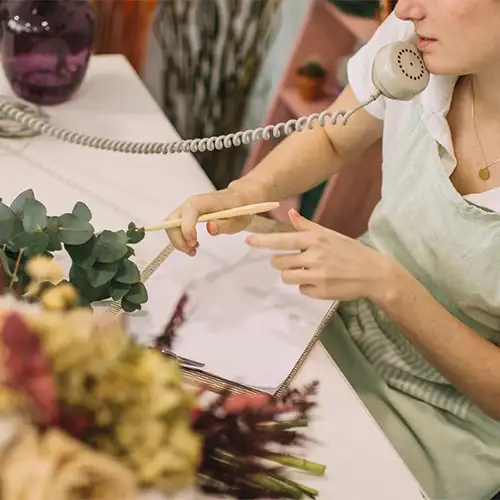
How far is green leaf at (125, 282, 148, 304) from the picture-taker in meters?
0.82

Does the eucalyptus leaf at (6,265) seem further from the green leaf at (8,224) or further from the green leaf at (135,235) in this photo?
the green leaf at (135,235)

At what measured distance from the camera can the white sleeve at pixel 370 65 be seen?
3.59 ft

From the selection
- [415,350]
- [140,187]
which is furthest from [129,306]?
[415,350]

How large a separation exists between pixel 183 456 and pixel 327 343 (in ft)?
2.30

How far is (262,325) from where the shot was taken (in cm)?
88

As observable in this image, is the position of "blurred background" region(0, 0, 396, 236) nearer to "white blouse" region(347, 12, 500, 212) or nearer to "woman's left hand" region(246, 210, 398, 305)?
"white blouse" region(347, 12, 500, 212)

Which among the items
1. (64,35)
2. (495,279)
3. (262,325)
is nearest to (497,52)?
(495,279)

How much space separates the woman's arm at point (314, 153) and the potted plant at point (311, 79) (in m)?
0.60

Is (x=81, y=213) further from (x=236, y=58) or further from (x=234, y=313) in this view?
(x=236, y=58)

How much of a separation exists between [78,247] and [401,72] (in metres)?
0.46

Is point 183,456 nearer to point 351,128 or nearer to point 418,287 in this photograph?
point 418,287

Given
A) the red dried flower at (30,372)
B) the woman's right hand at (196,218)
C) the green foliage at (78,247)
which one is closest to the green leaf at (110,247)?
the green foliage at (78,247)

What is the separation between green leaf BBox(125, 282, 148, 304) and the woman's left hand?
0.44 feet

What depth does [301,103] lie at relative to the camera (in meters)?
1.79
